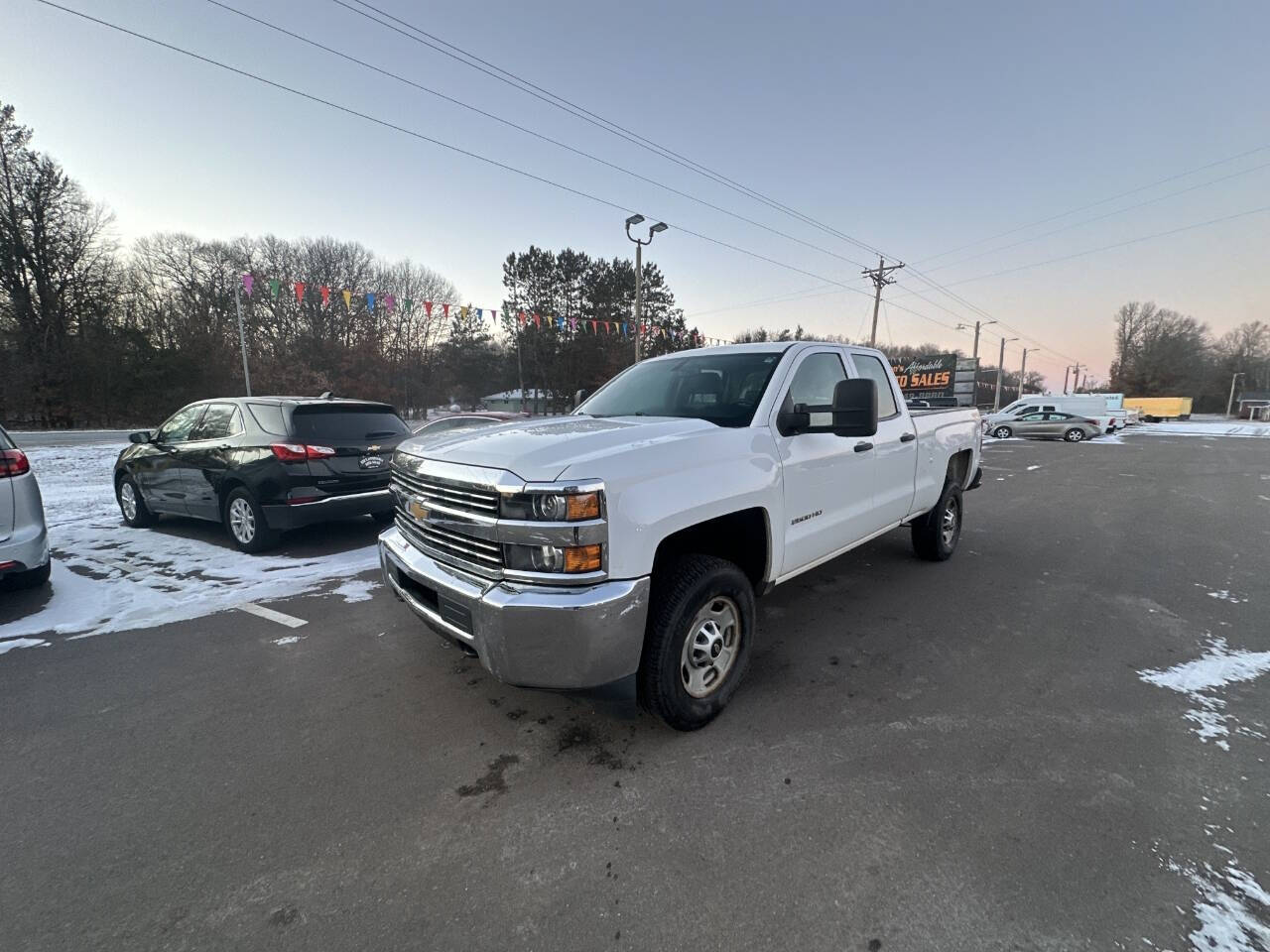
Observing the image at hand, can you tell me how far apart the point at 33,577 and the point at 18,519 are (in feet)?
2.30

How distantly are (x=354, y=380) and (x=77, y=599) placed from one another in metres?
35.2

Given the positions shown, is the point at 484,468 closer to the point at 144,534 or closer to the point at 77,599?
the point at 77,599

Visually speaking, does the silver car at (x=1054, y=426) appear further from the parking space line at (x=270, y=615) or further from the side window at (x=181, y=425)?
the side window at (x=181, y=425)

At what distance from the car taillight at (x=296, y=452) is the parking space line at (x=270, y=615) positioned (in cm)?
156

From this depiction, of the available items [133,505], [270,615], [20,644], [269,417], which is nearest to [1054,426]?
[269,417]

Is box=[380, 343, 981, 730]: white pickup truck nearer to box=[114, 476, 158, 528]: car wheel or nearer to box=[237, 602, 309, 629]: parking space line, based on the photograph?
box=[237, 602, 309, 629]: parking space line

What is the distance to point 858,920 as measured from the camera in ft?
5.70

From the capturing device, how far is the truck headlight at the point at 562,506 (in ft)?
7.25

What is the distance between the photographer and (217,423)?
A: 6078 millimetres

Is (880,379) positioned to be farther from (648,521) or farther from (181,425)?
(181,425)

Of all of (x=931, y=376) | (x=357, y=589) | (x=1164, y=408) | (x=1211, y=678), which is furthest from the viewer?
(x=1164, y=408)

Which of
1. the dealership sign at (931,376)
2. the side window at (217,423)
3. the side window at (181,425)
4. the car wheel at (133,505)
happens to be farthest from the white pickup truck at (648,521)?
the dealership sign at (931,376)

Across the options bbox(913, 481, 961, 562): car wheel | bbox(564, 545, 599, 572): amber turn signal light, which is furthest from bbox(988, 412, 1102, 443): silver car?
bbox(564, 545, 599, 572): amber turn signal light

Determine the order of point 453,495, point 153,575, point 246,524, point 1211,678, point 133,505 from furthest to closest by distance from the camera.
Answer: point 133,505, point 246,524, point 153,575, point 1211,678, point 453,495
